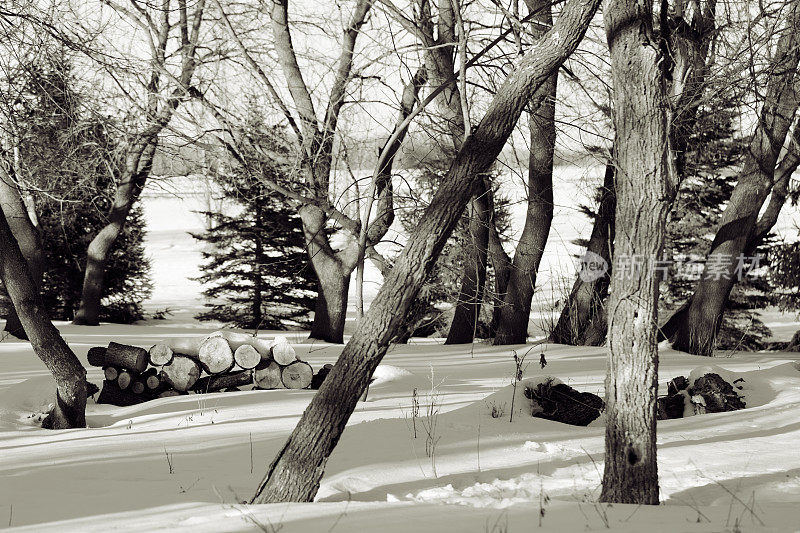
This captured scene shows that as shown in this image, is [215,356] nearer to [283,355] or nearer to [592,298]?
[283,355]

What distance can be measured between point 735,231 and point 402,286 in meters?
9.30

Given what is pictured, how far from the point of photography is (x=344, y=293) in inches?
559

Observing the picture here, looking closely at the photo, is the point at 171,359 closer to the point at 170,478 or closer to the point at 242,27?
the point at 170,478

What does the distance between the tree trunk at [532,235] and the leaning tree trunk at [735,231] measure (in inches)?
102

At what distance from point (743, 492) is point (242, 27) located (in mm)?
12435

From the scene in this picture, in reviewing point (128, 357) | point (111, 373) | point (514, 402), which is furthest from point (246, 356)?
point (514, 402)

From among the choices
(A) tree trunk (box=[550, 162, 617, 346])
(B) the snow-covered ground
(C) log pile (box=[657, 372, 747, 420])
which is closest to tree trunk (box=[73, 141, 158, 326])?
(B) the snow-covered ground

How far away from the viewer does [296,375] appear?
9188mm

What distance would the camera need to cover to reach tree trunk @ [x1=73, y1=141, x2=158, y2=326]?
17047mm

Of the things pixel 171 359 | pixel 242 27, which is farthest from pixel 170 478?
pixel 242 27

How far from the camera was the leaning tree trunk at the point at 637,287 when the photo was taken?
13.4 feet

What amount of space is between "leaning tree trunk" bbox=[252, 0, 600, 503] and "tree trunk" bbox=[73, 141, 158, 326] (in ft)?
44.4

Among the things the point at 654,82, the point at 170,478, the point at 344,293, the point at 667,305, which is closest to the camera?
the point at 654,82

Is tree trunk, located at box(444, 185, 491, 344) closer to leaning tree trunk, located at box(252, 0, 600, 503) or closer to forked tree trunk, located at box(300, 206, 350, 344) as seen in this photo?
forked tree trunk, located at box(300, 206, 350, 344)
